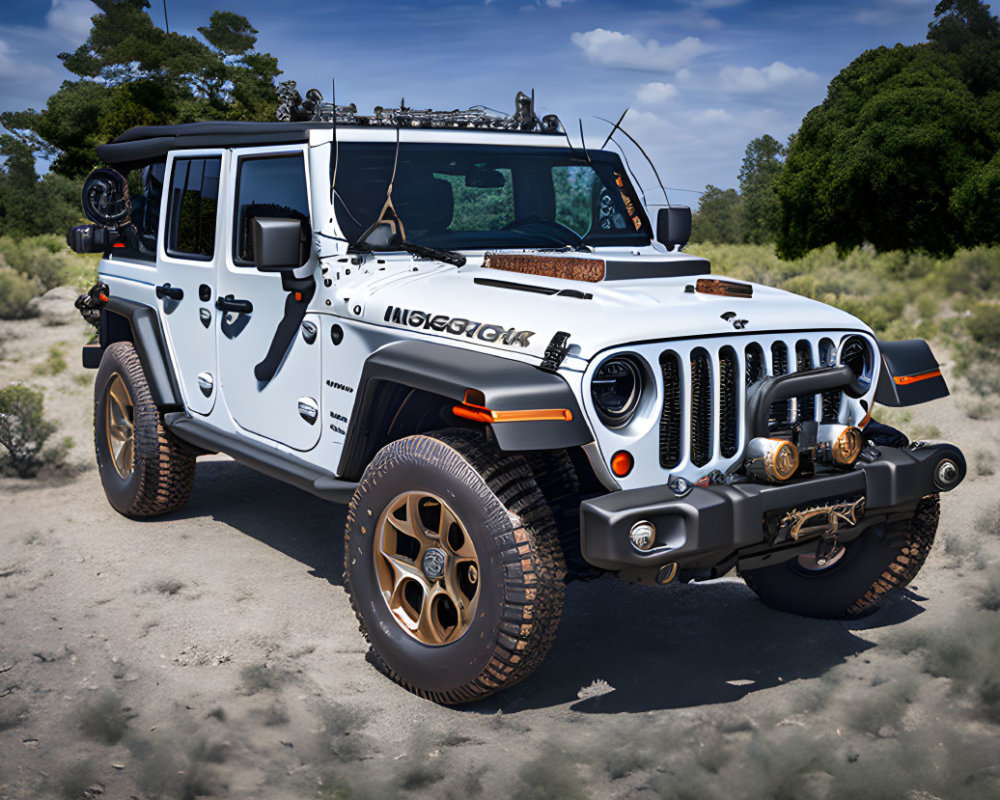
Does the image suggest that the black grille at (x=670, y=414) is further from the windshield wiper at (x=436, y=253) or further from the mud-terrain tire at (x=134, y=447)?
the mud-terrain tire at (x=134, y=447)

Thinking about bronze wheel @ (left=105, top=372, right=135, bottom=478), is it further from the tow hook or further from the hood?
the tow hook

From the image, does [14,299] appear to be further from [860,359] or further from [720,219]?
[720,219]

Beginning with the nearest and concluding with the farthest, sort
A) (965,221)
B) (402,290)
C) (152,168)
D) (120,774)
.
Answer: (120,774) < (402,290) < (152,168) < (965,221)

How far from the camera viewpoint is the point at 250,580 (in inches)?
224

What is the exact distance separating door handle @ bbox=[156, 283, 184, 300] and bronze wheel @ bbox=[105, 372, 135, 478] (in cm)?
70

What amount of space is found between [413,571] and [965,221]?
24.7 metres

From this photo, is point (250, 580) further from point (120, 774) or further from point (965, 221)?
point (965, 221)

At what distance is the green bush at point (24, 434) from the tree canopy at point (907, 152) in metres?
22.3

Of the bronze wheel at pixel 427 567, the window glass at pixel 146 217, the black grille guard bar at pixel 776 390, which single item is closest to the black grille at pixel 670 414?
the black grille guard bar at pixel 776 390

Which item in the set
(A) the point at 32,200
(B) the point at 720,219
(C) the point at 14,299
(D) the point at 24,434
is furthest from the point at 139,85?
(B) the point at 720,219

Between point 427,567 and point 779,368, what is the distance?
1.54 metres

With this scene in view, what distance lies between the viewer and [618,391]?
389 centimetres

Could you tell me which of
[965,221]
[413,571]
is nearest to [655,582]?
[413,571]

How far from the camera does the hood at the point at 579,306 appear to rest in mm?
3809
